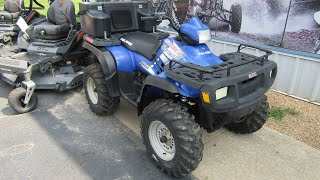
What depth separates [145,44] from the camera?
3.20 metres

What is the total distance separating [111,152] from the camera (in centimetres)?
308

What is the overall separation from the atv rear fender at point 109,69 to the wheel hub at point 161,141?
902 mm

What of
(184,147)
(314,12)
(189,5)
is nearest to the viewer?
(184,147)

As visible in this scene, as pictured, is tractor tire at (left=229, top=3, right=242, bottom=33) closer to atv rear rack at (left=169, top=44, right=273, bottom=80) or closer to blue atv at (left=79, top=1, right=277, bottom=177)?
blue atv at (left=79, top=1, right=277, bottom=177)

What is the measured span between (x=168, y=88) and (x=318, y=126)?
2349 mm

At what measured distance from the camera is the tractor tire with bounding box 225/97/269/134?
308 cm

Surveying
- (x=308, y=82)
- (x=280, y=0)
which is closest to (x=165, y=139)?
(x=308, y=82)

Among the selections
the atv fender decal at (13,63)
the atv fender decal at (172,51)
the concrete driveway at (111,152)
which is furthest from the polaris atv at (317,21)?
the atv fender decal at (13,63)

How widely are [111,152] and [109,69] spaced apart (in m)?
0.98

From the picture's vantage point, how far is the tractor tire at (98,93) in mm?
3564

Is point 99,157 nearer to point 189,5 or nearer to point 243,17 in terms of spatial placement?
point 243,17

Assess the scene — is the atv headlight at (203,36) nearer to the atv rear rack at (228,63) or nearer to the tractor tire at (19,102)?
the atv rear rack at (228,63)

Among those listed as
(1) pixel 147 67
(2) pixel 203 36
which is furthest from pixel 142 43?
(2) pixel 203 36

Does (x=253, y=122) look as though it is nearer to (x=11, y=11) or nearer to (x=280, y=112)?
(x=280, y=112)
